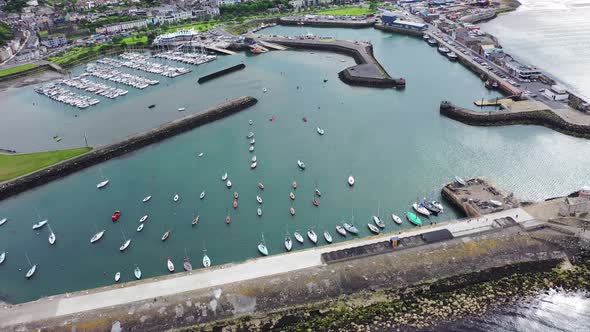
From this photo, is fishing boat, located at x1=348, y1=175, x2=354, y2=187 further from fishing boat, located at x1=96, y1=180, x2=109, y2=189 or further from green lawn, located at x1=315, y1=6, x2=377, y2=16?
green lawn, located at x1=315, y1=6, x2=377, y2=16

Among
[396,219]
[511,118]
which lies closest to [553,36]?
[511,118]

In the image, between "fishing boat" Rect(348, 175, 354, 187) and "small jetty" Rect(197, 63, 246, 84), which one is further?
"small jetty" Rect(197, 63, 246, 84)

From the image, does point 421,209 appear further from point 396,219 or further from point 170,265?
point 170,265

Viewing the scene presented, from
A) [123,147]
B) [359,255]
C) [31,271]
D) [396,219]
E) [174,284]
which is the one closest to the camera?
[174,284]

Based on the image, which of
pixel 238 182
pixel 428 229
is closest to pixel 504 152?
pixel 428 229

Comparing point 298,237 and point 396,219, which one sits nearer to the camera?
point 298,237

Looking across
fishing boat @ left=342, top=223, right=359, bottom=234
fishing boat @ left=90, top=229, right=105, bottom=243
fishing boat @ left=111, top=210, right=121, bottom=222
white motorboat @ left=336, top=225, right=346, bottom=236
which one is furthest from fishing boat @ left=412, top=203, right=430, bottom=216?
fishing boat @ left=90, top=229, right=105, bottom=243

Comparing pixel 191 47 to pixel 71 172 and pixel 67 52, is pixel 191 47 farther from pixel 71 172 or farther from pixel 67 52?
pixel 71 172
